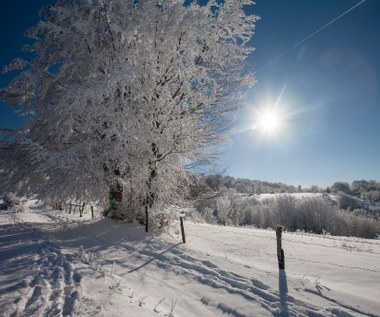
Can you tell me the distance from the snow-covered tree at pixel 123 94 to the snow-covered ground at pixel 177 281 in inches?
112

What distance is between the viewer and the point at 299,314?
165 inches

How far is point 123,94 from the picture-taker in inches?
387

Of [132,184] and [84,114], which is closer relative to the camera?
[84,114]

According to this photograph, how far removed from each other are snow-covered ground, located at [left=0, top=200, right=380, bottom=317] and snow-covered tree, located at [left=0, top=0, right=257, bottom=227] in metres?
2.85

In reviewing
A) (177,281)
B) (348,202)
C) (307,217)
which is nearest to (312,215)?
(307,217)

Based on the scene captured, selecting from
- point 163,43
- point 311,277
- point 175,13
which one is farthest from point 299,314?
point 175,13

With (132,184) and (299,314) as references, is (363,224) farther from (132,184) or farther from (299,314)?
(299,314)

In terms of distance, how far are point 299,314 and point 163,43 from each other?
28.1 feet

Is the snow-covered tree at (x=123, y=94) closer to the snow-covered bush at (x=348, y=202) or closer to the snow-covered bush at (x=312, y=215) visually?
the snow-covered bush at (x=312, y=215)

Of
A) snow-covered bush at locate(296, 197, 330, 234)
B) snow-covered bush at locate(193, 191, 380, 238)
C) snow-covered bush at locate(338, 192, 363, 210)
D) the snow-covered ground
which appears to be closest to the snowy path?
the snow-covered ground

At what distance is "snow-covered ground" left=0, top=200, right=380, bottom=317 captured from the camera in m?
3.98

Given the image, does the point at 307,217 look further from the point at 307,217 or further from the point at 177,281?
the point at 177,281

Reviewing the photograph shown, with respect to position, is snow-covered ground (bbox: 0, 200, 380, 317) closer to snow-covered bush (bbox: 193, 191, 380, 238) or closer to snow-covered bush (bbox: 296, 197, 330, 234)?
snow-covered bush (bbox: 193, 191, 380, 238)

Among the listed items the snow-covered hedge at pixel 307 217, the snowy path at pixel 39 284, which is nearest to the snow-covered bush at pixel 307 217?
the snow-covered hedge at pixel 307 217
